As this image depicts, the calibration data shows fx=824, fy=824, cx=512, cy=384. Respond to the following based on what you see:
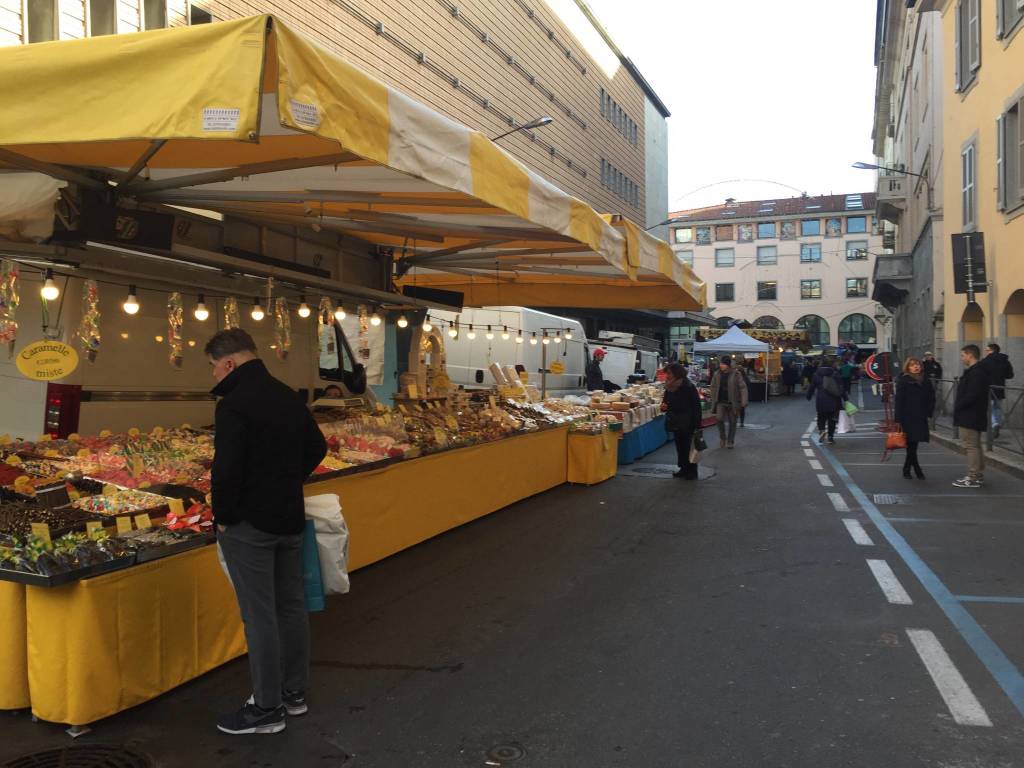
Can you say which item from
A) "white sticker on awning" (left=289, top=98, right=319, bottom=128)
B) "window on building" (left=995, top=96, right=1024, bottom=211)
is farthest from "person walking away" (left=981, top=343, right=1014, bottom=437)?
"white sticker on awning" (left=289, top=98, right=319, bottom=128)

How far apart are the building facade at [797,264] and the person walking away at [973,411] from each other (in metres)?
60.6

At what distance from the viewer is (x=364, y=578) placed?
6.48 metres

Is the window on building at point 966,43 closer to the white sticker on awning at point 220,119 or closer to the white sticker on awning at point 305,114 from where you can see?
the white sticker on awning at point 305,114

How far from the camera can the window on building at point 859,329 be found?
71062 millimetres

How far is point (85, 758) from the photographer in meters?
3.58

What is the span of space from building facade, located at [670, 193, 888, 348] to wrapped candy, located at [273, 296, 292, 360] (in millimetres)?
64375

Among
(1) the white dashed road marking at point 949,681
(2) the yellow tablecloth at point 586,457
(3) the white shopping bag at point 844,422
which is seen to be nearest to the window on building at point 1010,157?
(3) the white shopping bag at point 844,422

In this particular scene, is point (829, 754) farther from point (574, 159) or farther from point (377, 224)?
point (574, 159)

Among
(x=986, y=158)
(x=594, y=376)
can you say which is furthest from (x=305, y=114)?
(x=594, y=376)

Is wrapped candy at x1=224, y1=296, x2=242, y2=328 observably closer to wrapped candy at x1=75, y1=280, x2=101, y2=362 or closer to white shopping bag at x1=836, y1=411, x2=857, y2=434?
wrapped candy at x1=75, y1=280, x2=101, y2=362

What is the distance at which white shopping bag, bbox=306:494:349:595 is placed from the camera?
407 cm

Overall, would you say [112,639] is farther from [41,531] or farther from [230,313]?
[230,313]

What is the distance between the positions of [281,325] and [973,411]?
27.7ft

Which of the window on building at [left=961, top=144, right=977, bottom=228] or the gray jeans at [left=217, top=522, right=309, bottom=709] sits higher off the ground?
the window on building at [left=961, top=144, right=977, bottom=228]
